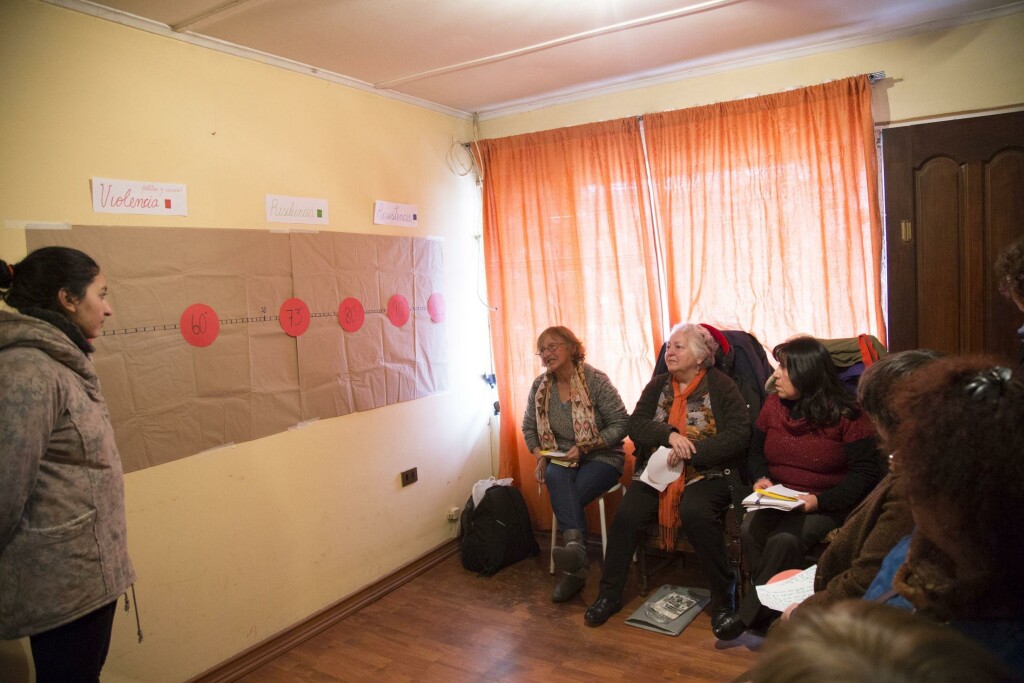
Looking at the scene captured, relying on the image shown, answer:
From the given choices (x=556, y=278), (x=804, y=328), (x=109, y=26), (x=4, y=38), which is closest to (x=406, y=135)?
(x=556, y=278)

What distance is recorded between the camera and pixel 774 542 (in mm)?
2637

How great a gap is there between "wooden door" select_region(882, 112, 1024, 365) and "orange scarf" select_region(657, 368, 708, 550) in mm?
970

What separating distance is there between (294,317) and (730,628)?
228cm

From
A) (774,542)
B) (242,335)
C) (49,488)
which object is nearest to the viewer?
(49,488)

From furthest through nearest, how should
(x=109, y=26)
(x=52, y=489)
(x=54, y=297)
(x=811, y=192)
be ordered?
(x=811, y=192), (x=109, y=26), (x=54, y=297), (x=52, y=489)

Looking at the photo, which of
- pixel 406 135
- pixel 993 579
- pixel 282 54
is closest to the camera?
pixel 993 579

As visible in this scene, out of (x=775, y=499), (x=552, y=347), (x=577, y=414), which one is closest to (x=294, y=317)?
(x=552, y=347)

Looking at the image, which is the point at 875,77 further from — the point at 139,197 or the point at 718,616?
the point at 139,197

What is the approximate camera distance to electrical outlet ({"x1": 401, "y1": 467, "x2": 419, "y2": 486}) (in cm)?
374

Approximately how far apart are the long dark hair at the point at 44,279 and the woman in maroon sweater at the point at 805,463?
246 centimetres

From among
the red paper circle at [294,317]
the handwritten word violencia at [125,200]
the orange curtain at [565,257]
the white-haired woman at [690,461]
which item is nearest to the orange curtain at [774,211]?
the orange curtain at [565,257]

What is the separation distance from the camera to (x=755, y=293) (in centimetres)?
352

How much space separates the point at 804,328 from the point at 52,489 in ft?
10.2

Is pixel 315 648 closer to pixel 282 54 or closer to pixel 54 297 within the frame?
pixel 54 297
